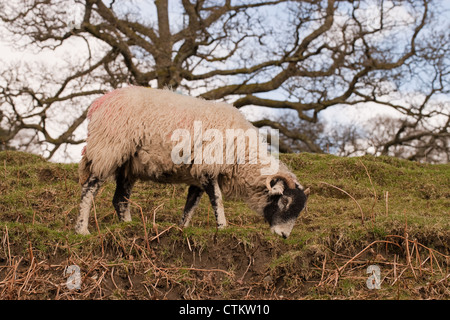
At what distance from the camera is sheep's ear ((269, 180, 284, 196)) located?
268 inches

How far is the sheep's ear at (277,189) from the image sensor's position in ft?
22.3

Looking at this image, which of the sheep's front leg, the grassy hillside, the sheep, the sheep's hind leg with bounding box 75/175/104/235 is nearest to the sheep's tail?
the sheep

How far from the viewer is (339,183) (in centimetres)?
954

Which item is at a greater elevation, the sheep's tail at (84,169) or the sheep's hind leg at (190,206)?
the sheep's tail at (84,169)

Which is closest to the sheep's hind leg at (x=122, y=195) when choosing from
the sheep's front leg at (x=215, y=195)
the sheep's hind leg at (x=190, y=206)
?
the sheep's hind leg at (x=190, y=206)

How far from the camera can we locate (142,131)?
6.67 metres

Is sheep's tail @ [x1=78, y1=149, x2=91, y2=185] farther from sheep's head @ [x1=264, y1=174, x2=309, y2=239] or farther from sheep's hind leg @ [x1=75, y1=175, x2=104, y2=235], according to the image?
sheep's head @ [x1=264, y1=174, x2=309, y2=239]

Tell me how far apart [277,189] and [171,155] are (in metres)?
1.45

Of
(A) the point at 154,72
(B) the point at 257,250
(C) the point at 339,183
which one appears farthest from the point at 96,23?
(B) the point at 257,250

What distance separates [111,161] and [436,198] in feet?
19.2

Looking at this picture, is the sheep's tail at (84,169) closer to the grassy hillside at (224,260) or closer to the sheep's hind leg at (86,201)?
the sheep's hind leg at (86,201)

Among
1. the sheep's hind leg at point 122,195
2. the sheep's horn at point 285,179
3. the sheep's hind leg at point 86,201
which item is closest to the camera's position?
the sheep's hind leg at point 86,201

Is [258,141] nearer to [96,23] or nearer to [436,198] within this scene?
[436,198]

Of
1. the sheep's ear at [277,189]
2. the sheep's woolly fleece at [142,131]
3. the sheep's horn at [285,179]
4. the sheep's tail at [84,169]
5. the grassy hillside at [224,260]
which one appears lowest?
the grassy hillside at [224,260]
